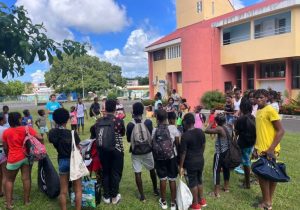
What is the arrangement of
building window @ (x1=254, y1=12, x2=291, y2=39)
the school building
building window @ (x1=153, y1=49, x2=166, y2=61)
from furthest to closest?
1. building window @ (x1=153, y1=49, x2=166, y2=61)
2. building window @ (x1=254, y1=12, x2=291, y2=39)
3. the school building

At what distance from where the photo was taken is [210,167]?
7.44 m

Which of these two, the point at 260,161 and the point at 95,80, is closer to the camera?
the point at 260,161

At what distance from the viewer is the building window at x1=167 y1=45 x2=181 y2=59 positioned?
102ft

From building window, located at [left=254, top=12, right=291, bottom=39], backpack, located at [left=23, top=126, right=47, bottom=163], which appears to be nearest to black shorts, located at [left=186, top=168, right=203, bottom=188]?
backpack, located at [left=23, top=126, right=47, bottom=163]

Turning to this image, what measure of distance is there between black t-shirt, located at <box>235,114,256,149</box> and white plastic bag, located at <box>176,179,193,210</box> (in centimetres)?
143

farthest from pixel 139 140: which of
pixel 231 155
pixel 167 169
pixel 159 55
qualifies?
pixel 159 55

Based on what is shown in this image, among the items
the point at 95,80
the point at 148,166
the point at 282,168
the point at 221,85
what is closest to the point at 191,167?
the point at 148,166

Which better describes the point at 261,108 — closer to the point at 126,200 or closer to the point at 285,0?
the point at 126,200

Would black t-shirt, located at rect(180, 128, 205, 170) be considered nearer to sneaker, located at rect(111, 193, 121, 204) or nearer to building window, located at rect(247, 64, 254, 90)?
sneaker, located at rect(111, 193, 121, 204)

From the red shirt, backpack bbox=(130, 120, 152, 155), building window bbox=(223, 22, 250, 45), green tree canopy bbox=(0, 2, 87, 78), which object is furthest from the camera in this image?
building window bbox=(223, 22, 250, 45)

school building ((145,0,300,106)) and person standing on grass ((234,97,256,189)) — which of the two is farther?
school building ((145,0,300,106))

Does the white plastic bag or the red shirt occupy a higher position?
the red shirt

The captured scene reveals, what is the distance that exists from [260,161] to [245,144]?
0.96 meters

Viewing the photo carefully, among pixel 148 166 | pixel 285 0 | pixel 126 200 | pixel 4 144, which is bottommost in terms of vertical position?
pixel 126 200
